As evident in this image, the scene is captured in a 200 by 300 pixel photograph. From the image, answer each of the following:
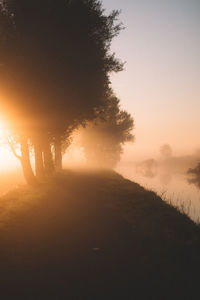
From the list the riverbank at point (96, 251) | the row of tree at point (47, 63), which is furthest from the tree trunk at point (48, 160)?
the riverbank at point (96, 251)

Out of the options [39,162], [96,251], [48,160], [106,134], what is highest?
[106,134]

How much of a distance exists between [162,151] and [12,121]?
12236 cm

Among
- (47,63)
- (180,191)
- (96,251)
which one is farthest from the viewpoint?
(180,191)

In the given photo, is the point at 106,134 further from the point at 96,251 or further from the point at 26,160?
the point at 96,251

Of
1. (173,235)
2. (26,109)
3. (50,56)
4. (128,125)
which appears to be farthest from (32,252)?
(128,125)

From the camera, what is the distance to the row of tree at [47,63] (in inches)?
620

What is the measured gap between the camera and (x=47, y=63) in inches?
632

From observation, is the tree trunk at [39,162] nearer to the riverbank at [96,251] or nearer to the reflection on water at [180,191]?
the riverbank at [96,251]

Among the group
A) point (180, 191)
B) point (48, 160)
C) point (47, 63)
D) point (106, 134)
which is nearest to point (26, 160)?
point (48, 160)

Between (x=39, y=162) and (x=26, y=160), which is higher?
(x=26, y=160)

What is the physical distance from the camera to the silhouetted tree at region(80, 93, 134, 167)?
52844 millimetres

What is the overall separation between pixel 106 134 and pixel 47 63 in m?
38.2

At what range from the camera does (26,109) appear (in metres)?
16.9

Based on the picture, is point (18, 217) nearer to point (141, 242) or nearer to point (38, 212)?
point (38, 212)
